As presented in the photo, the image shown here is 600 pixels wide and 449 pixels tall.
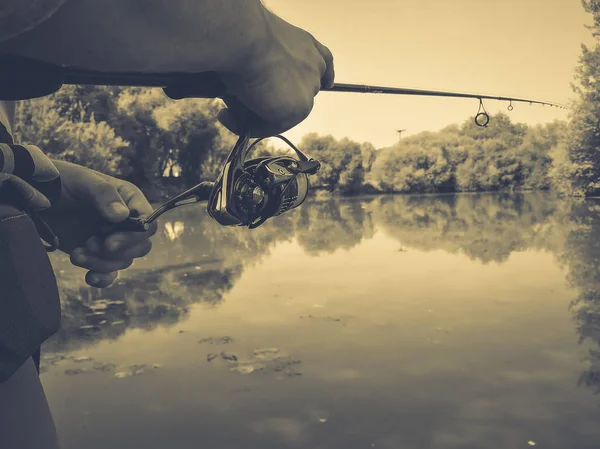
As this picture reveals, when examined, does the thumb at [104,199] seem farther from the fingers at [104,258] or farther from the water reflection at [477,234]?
the water reflection at [477,234]

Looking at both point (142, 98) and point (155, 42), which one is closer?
point (155, 42)

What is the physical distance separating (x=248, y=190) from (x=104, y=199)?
53cm

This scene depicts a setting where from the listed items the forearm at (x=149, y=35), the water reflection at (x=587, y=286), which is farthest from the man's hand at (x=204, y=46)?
the water reflection at (x=587, y=286)

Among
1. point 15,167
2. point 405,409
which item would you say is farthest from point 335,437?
point 15,167

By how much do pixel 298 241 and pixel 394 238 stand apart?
323 centimetres

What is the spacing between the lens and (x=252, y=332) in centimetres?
845

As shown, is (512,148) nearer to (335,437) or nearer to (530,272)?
(530,272)

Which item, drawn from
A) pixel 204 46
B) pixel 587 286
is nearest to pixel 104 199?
pixel 204 46

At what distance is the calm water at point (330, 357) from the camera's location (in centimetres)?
535

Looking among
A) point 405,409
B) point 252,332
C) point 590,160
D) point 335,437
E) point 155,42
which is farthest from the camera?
point 590,160

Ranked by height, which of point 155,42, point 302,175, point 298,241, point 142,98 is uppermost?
point 142,98

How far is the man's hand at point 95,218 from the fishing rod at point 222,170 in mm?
63

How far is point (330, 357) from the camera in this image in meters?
7.32

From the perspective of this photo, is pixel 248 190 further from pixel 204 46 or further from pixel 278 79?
pixel 204 46
